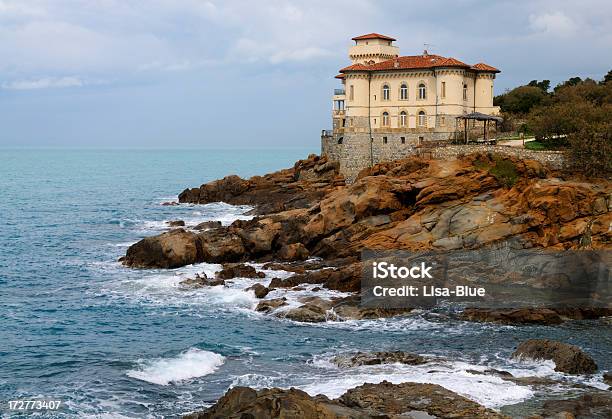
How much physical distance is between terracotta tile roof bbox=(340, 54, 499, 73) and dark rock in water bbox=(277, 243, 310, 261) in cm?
2472

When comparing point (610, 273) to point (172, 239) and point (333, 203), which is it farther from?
point (172, 239)

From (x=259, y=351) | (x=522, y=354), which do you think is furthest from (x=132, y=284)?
(x=522, y=354)

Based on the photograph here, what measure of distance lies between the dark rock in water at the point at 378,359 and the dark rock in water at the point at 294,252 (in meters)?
18.9

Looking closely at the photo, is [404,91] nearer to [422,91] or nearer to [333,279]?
[422,91]

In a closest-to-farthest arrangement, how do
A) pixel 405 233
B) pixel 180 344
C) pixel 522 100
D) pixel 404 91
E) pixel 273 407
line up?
1. pixel 273 407
2. pixel 180 344
3. pixel 405 233
4. pixel 404 91
5. pixel 522 100

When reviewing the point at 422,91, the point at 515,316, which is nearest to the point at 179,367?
the point at 515,316

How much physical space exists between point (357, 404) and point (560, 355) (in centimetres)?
1019

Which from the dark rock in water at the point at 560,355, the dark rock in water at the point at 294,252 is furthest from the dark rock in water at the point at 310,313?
the dark rock in water at the point at 294,252

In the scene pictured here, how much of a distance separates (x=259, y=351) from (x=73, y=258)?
28699mm

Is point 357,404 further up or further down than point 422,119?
further down

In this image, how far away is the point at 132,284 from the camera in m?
49.0

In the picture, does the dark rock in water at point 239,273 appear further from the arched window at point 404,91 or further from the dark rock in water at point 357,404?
the arched window at point 404,91

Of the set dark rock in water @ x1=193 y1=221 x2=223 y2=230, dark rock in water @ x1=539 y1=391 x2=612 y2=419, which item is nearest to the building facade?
dark rock in water @ x1=193 y1=221 x2=223 y2=230

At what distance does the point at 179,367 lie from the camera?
110 ft
